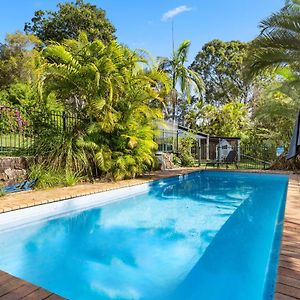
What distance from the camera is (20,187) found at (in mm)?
7410

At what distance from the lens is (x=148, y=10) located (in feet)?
44.3

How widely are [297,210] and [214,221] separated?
5.13ft

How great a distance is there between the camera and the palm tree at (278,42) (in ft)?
25.6

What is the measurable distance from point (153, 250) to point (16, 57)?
59.2ft

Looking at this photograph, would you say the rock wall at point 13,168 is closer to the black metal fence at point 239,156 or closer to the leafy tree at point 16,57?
the black metal fence at point 239,156

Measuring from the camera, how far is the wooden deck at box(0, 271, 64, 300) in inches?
92.0

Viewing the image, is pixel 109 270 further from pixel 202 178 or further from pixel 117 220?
pixel 202 178

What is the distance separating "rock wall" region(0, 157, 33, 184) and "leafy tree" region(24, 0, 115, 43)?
1714cm

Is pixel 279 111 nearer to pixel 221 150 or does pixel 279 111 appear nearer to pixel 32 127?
pixel 221 150

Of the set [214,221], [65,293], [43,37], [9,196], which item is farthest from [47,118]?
[43,37]

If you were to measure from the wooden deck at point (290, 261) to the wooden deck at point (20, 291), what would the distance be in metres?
1.82

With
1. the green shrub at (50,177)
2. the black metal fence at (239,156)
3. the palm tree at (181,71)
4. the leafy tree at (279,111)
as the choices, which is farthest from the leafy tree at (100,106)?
the palm tree at (181,71)

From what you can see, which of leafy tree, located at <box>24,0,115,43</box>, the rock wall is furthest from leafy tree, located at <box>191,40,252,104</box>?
the rock wall

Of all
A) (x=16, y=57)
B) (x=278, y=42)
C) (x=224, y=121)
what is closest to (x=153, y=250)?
(x=278, y=42)
